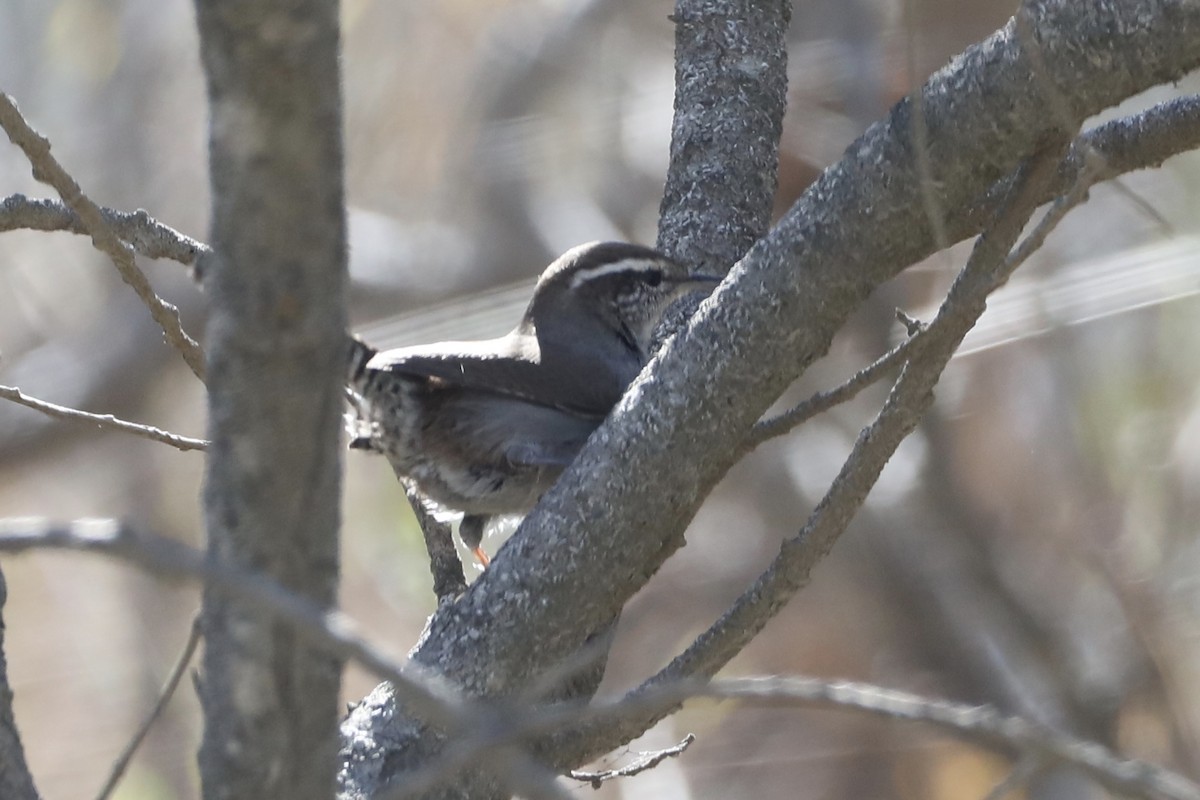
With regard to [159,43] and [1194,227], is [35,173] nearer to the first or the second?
[1194,227]

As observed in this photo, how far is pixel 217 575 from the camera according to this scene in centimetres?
120

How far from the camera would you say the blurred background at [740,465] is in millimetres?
7457

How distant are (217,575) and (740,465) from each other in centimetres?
716

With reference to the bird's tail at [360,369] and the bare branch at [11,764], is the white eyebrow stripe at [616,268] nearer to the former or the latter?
the bird's tail at [360,369]

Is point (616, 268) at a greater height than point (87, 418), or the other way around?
point (616, 268)

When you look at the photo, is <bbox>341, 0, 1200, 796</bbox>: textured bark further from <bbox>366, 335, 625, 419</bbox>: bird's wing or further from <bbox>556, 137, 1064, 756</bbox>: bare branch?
<bbox>366, 335, 625, 419</bbox>: bird's wing

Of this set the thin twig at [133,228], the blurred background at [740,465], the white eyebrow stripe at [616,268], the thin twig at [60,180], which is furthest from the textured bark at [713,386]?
the blurred background at [740,465]

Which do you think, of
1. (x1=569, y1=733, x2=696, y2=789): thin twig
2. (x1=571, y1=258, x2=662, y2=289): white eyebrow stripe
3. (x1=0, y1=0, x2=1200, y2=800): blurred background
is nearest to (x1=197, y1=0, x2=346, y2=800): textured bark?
(x1=569, y1=733, x2=696, y2=789): thin twig

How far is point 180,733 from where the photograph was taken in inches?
329

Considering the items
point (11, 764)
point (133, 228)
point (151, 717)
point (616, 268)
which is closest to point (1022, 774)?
point (151, 717)

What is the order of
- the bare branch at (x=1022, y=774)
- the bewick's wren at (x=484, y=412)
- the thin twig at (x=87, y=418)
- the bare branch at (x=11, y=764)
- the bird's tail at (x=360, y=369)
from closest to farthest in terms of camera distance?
the bare branch at (x=1022, y=774), the bare branch at (x=11, y=764), the thin twig at (x=87, y=418), the bird's tail at (x=360, y=369), the bewick's wren at (x=484, y=412)

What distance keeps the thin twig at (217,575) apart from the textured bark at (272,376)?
24 centimetres

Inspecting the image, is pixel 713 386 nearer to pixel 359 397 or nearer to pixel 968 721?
pixel 968 721

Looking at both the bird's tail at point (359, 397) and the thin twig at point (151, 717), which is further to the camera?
the bird's tail at point (359, 397)
